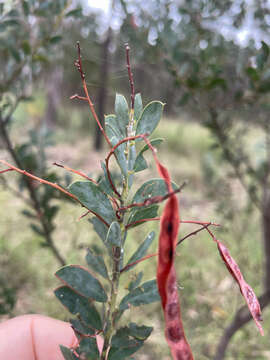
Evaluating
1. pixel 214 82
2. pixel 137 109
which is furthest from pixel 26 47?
pixel 137 109

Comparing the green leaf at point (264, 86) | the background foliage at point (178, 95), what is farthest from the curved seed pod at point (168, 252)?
the green leaf at point (264, 86)

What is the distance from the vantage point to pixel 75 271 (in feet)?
1.00

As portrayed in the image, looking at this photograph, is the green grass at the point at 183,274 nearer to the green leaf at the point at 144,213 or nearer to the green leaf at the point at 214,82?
the green leaf at the point at 214,82

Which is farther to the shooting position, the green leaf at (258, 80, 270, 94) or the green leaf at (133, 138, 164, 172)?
the green leaf at (258, 80, 270, 94)

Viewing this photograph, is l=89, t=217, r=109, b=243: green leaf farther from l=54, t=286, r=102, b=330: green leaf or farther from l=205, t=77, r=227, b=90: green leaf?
l=205, t=77, r=227, b=90: green leaf

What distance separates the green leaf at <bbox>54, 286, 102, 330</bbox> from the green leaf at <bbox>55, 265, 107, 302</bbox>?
0.05 feet

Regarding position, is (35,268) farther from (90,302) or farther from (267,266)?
(90,302)

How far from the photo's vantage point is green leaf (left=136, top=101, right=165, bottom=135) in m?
0.26

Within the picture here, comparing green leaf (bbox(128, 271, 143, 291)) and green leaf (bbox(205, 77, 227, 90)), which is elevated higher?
green leaf (bbox(205, 77, 227, 90))

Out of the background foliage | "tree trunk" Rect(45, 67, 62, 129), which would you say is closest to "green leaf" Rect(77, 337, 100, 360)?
the background foliage

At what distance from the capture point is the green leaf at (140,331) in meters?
0.32

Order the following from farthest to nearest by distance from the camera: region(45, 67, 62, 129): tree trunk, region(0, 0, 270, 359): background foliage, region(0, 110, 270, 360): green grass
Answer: region(45, 67, 62, 129): tree trunk < region(0, 110, 270, 360): green grass < region(0, 0, 270, 359): background foliage

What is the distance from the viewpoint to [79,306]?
323mm

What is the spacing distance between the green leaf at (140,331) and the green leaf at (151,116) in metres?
0.19
